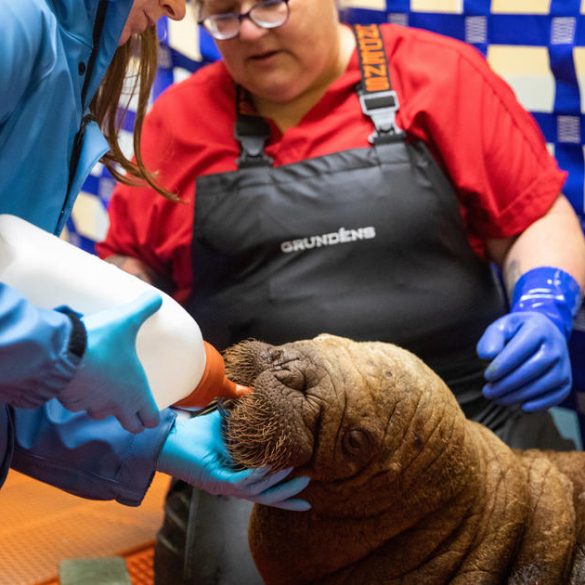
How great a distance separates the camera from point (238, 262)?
2598 mm

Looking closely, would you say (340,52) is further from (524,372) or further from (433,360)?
(524,372)

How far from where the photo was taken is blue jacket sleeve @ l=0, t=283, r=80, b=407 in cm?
128

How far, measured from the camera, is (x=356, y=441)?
1.76 meters

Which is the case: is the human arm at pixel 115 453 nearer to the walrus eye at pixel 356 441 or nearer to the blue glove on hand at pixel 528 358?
the walrus eye at pixel 356 441

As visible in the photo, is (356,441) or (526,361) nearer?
(356,441)

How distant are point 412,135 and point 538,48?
24.0 inches

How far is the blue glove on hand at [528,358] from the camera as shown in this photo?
2.15 metres

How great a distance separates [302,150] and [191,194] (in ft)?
1.10

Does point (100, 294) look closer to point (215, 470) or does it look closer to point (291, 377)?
point (291, 377)

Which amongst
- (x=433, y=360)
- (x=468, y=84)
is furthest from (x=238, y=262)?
(x=468, y=84)

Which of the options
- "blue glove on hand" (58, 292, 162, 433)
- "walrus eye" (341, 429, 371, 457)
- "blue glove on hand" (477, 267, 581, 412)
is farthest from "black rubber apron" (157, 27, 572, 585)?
"blue glove on hand" (58, 292, 162, 433)

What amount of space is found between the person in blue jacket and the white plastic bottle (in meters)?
0.08

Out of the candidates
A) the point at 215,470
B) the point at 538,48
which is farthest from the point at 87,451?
the point at 538,48

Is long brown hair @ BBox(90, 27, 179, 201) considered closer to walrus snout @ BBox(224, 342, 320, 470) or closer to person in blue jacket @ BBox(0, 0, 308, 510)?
person in blue jacket @ BBox(0, 0, 308, 510)
